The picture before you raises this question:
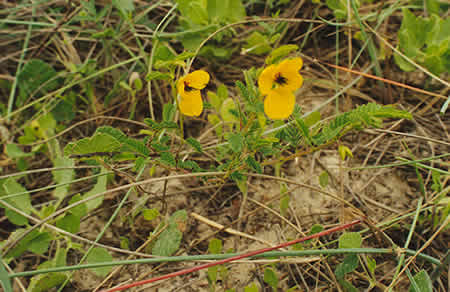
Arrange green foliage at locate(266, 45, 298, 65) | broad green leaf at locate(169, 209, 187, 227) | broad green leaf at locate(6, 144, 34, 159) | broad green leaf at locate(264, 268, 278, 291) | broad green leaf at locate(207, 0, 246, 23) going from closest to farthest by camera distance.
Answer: green foliage at locate(266, 45, 298, 65), broad green leaf at locate(264, 268, 278, 291), broad green leaf at locate(169, 209, 187, 227), broad green leaf at locate(6, 144, 34, 159), broad green leaf at locate(207, 0, 246, 23)

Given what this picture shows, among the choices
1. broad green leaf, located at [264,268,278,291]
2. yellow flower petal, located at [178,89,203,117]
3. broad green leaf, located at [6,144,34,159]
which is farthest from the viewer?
broad green leaf, located at [6,144,34,159]

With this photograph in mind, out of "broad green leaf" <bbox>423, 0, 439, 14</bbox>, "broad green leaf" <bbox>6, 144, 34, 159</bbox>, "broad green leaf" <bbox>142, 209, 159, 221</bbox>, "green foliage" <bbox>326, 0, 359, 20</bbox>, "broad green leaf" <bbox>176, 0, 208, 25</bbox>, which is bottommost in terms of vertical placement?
"broad green leaf" <bbox>142, 209, 159, 221</bbox>

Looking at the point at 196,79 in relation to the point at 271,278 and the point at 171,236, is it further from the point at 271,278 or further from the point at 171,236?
the point at 271,278

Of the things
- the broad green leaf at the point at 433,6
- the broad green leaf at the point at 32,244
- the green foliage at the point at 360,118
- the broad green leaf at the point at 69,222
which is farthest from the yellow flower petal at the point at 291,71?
the broad green leaf at the point at 433,6

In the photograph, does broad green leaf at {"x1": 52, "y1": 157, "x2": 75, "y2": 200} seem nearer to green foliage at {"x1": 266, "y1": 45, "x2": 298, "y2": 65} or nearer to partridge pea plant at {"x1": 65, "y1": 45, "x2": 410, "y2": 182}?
partridge pea plant at {"x1": 65, "y1": 45, "x2": 410, "y2": 182}

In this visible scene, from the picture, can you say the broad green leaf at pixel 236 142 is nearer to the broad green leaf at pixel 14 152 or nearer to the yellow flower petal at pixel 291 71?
the yellow flower petal at pixel 291 71

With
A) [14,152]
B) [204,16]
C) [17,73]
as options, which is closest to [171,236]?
[14,152]

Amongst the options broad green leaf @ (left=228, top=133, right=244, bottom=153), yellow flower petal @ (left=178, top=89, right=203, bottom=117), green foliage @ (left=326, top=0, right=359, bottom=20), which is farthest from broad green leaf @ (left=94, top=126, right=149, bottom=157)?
green foliage @ (left=326, top=0, right=359, bottom=20)
